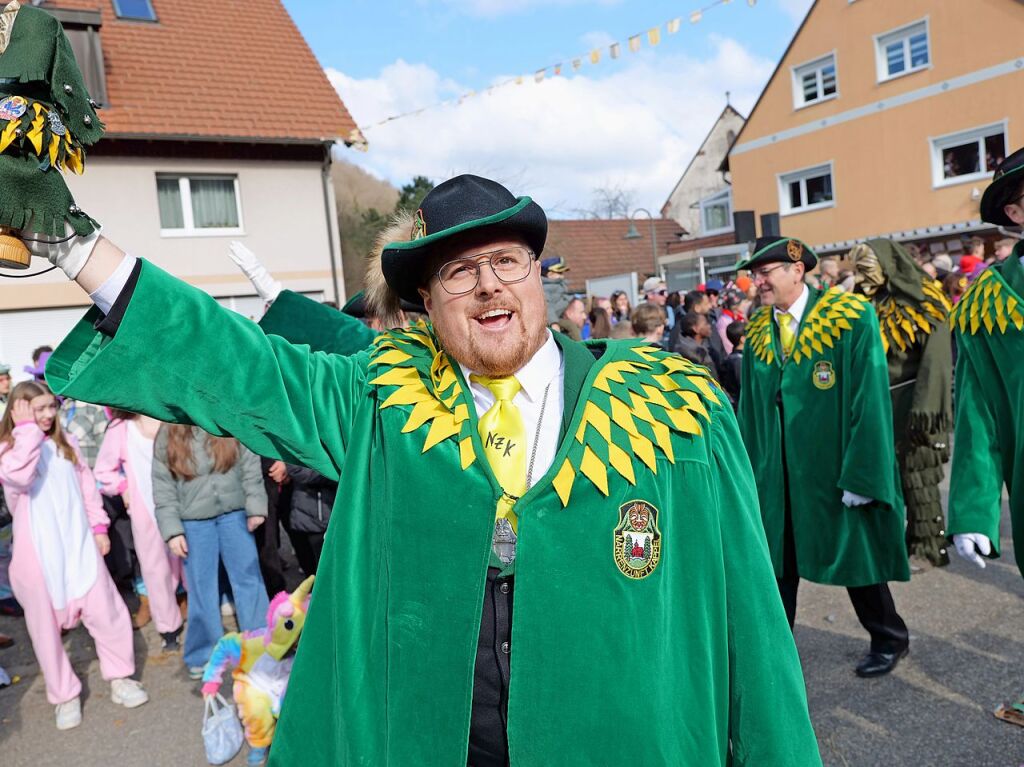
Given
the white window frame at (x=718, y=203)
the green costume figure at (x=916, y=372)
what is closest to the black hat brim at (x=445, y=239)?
the green costume figure at (x=916, y=372)

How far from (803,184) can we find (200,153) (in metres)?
15.0

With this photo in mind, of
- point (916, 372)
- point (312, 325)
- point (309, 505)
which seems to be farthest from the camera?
point (916, 372)

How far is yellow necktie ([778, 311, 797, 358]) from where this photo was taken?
463 cm

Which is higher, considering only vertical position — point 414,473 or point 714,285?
point 714,285

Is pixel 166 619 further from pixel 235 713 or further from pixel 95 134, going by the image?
pixel 95 134

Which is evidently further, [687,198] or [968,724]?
[687,198]

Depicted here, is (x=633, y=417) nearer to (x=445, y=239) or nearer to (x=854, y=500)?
(x=445, y=239)

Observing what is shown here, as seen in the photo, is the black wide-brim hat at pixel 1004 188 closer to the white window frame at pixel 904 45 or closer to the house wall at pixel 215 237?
the house wall at pixel 215 237

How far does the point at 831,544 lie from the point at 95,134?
12.7 feet

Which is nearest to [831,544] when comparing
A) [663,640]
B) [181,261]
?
[663,640]

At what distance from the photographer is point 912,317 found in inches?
214

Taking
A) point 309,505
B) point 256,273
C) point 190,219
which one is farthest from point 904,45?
point 256,273

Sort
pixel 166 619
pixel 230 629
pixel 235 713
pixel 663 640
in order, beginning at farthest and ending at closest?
pixel 230 629, pixel 166 619, pixel 235 713, pixel 663 640

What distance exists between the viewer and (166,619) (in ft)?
18.0
